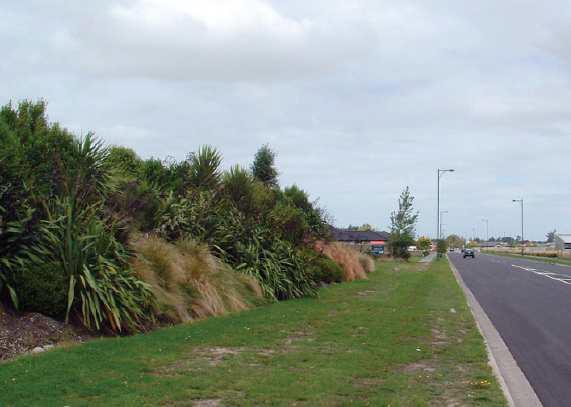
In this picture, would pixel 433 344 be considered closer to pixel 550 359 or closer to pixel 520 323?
pixel 550 359

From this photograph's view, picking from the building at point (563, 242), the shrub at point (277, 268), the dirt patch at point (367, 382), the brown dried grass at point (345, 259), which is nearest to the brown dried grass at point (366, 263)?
the brown dried grass at point (345, 259)

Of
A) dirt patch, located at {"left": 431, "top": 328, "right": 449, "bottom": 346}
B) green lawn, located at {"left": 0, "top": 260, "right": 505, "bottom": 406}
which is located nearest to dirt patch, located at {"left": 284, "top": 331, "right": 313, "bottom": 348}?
green lawn, located at {"left": 0, "top": 260, "right": 505, "bottom": 406}

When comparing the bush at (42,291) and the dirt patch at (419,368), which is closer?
the dirt patch at (419,368)

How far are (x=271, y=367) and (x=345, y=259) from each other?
60.9 ft

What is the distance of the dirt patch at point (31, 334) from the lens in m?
8.82

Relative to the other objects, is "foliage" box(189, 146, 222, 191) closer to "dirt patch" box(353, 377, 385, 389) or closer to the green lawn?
the green lawn

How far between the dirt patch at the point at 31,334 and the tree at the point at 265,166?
19.8 metres

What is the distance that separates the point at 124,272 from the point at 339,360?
4357 millimetres

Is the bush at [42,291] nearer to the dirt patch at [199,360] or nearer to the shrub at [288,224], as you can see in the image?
the dirt patch at [199,360]

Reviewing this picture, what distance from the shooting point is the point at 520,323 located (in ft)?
48.4

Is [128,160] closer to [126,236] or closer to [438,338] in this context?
[126,236]

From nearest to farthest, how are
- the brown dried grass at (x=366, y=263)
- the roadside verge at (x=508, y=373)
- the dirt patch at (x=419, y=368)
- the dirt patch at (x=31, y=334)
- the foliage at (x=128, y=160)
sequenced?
1. the roadside verge at (x=508, y=373)
2. the dirt patch at (x=419, y=368)
3. the dirt patch at (x=31, y=334)
4. the foliage at (x=128, y=160)
5. the brown dried grass at (x=366, y=263)

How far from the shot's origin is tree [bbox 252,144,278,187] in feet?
96.6

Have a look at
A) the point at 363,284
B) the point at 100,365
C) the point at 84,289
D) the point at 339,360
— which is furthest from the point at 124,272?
the point at 363,284
